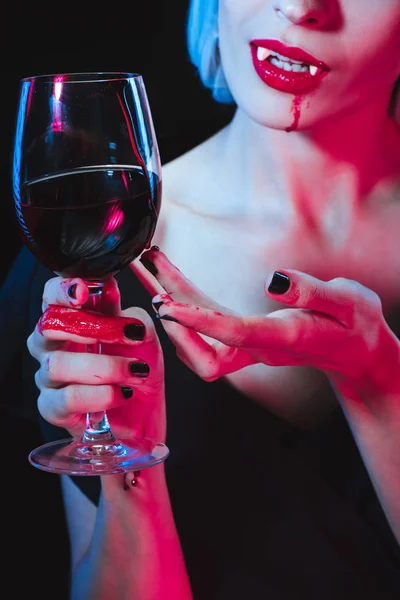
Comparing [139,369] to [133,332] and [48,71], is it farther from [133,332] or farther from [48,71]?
[48,71]

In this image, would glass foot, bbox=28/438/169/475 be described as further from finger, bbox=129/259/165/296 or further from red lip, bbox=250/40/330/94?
red lip, bbox=250/40/330/94

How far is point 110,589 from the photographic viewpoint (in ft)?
3.38

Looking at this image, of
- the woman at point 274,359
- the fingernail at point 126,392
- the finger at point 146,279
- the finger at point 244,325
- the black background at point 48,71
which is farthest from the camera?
the black background at point 48,71

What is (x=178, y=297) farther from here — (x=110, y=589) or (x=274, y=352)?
(x=110, y=589)

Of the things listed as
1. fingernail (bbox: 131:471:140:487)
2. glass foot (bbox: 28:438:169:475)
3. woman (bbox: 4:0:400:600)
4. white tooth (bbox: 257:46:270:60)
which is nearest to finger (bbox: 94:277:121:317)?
woman (bbox: 4:0:400:600)

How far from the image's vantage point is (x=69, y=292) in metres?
0.73

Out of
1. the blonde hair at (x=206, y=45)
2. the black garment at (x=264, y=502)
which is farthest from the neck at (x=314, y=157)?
the black garment at (x=264, y=502)

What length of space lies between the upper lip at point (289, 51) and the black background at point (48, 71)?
13.7 inches

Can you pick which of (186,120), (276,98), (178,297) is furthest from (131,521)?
(186,120)

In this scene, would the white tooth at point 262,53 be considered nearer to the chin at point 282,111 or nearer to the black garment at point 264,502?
the chin at point 282,111

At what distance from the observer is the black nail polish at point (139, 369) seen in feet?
2.43

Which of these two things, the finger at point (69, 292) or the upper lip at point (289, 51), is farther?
the upper lip at point (289, 51)

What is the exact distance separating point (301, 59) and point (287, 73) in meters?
0.02

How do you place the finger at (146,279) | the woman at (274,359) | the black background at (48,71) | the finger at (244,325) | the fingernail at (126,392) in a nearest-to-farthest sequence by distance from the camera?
1. the finger at (244,325)
2. the fingernail at (126,392)
3. the woman at (274,359)
4. the finger at (146,279)
5. the black background at (48,71)
